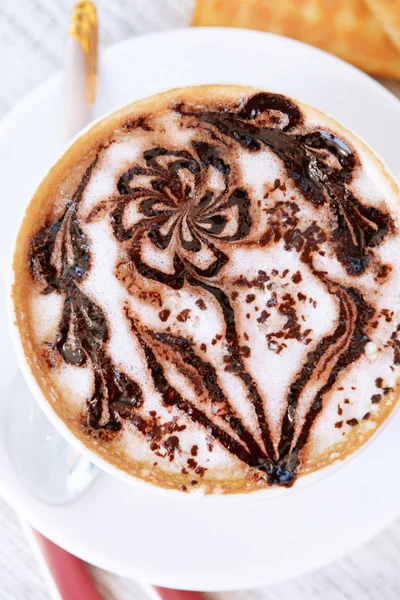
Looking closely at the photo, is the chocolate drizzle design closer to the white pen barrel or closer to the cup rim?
the cup rim

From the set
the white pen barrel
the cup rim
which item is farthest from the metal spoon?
the cup rim

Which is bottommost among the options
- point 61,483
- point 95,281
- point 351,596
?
point 351,596

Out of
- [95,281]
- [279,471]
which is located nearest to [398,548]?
[279,471]

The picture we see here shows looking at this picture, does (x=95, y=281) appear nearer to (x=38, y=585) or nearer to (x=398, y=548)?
(x=38, y=585)

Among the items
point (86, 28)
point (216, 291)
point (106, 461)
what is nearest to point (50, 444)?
point (106, 461)

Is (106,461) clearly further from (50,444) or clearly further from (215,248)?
(215,248)
